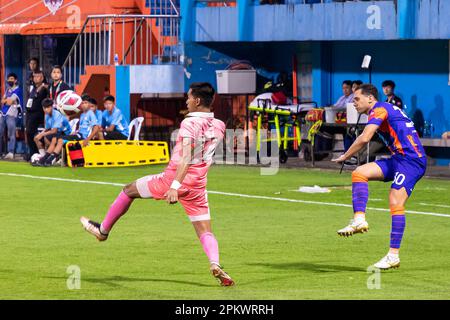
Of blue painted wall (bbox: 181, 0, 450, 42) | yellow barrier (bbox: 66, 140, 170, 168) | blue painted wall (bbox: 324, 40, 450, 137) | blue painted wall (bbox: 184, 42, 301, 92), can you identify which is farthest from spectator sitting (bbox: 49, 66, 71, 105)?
blue painted wall (bbox: 324, 40, 450, 137)

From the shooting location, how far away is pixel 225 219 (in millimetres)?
18500

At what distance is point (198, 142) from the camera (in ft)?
40.4

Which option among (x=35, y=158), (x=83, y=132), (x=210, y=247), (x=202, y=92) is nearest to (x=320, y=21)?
(x=83, y=132)

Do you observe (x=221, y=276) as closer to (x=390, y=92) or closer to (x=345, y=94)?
(x=390, y=92)

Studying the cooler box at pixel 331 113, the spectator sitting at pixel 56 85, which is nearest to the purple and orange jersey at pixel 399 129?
the cooler box at pixel 331 113

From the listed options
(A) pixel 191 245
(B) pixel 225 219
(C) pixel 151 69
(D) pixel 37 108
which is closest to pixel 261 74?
(C) pixel 151 69

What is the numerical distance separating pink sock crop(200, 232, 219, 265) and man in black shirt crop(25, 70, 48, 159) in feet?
57.0

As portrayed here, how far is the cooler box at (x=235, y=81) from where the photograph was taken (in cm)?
3122

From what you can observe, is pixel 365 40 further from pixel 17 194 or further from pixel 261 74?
pixel 17 194

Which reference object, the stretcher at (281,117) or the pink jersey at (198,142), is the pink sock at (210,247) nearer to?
the pink jersey at (198,142)

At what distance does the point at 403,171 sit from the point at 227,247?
2811 millimetres

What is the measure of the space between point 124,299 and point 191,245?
408 cm

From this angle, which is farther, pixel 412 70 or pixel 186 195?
pixel 412 70

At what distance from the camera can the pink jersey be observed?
12.3 metres
